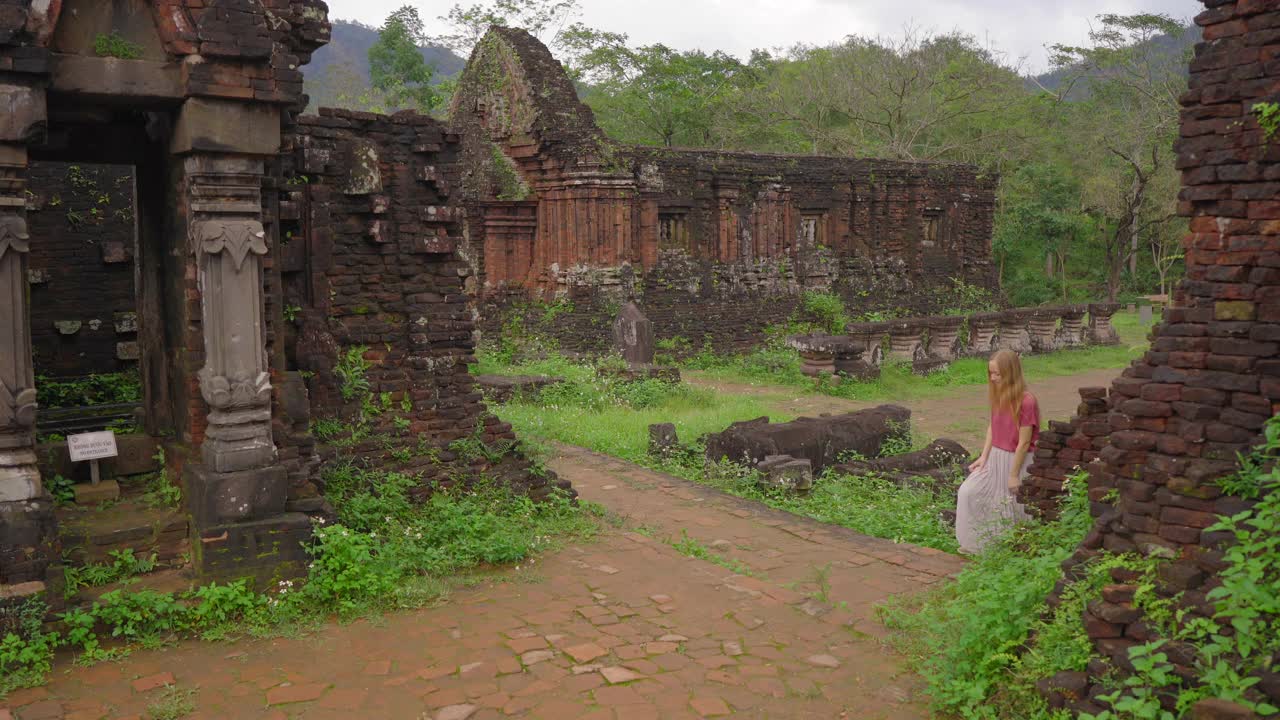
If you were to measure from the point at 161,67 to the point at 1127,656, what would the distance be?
560 cm

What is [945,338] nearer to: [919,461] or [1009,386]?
[919,461]

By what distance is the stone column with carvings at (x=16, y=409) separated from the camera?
5.06m

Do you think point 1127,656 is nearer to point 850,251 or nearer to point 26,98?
point 26,98

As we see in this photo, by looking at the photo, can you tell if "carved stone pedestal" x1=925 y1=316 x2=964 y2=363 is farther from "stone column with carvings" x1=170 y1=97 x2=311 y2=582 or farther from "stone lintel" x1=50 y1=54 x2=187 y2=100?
"stone lintel" x1=50 y1=54 x2=187 y2=100

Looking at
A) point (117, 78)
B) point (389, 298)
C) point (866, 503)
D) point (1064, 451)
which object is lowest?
point (866, 503)

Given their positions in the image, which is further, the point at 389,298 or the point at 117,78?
the point at 389,298

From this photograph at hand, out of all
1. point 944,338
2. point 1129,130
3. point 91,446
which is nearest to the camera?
point 91,446

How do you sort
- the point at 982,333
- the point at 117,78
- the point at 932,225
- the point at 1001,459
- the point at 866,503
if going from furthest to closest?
1. the point at 932,225
2. the point at 982,333
3. the point at 866,503
4. the point at 1001,459
5. the point at 117,78

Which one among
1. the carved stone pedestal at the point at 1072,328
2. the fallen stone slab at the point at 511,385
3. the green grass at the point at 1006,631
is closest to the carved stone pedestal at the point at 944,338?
the carved stone pedestal at the point at 1072,328

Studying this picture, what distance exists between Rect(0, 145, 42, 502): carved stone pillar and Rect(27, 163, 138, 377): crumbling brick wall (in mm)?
3660

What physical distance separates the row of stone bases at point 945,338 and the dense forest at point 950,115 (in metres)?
7.85

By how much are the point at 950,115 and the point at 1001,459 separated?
2674 centimetres

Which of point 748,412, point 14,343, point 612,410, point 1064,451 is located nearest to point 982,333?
point 748,412

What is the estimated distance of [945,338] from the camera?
19547mm
